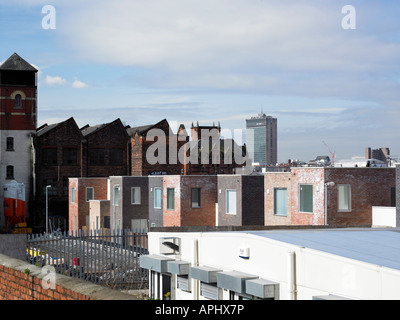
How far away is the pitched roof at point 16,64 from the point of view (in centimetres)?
7581

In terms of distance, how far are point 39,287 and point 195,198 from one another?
38.2 meters

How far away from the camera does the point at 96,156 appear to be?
79062mm

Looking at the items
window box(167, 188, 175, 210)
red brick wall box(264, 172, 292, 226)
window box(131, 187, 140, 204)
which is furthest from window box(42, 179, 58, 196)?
red brick wall box(264, 172, 292, 226)

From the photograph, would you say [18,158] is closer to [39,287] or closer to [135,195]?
[135,195]

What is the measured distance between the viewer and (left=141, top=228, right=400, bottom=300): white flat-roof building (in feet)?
38.1

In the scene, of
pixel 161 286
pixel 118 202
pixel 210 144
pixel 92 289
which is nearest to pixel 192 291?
pixel 161 286

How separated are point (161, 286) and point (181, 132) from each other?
2235 inches

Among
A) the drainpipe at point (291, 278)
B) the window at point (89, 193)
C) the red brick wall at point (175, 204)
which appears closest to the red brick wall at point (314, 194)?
the red brick wall at point (175, 204)

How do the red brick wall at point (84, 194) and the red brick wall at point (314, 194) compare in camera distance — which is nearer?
the red brick wall at point (314, 194)

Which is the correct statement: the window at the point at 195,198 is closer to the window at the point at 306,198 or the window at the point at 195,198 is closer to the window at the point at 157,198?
the window at the point at 157,198

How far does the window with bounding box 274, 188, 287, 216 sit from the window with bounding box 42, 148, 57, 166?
45224 mm

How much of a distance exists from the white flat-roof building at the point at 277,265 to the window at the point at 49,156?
58717mm

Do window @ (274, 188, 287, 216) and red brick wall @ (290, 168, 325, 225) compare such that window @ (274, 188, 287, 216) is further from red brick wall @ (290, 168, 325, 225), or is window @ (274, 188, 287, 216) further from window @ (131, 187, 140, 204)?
window @ (131, 187, 140, 204)
